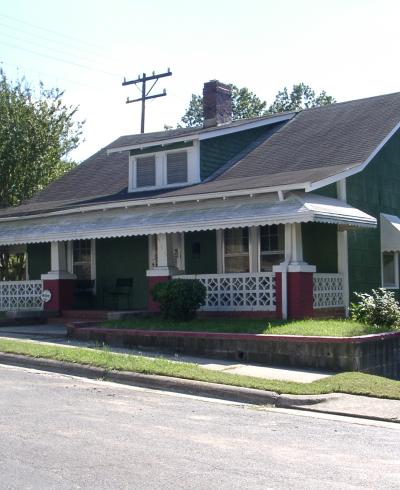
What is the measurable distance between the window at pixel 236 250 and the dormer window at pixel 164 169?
220 centimetres

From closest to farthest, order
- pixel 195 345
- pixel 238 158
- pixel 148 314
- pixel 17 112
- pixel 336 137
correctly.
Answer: pixel 195 345 → pixel 148 314 → pixel 336 137 → pixel 238 158 → pixel 17 112

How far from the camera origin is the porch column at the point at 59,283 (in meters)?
19.7

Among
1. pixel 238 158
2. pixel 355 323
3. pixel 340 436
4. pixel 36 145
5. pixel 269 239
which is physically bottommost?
pixel 340 436

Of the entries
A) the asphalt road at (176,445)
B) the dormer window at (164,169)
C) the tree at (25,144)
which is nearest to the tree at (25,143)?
the tree at (25,144)

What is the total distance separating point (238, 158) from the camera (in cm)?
2073

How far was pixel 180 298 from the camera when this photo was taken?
15609mm

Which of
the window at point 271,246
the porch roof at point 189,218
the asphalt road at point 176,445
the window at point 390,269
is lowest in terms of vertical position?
the asphalt road at point 176,445

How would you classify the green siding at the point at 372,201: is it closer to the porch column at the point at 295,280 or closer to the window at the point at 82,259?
the porch column at the point at 295,280

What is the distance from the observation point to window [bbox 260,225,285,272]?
17.4 meters

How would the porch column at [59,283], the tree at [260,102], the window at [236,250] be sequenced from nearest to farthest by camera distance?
the window at [236,250] < the porch column at [59,283] < the tree at [260,102]

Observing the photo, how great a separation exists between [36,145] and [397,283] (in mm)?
16977

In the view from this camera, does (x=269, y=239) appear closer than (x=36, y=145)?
Yes

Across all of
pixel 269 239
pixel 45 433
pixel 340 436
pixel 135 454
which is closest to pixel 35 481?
pixel 135 454

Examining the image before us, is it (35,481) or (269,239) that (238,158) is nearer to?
(269,239)
